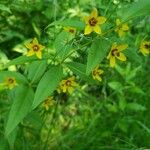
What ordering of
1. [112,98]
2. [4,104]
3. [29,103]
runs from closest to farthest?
[29,103] < [4,104] < [112,98]

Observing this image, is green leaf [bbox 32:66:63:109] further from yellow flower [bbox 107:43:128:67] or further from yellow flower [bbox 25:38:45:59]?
yellow flower [bbox 107:43:128:67]

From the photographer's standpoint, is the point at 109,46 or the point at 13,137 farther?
the point at 13,137

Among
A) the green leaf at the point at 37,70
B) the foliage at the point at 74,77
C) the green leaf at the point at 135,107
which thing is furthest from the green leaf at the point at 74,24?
the green leaf at the point at 135,107

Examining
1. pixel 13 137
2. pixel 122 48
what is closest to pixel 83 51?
pixel 122 48

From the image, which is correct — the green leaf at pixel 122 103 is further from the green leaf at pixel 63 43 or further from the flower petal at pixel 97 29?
the flower petal at pixel 97 29

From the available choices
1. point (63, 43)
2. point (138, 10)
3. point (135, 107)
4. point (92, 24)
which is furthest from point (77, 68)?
point (135, 107)

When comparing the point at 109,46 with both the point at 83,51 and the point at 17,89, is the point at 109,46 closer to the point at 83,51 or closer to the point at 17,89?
the point at 83,51

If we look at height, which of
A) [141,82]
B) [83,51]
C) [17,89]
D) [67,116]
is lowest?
[67,116]
